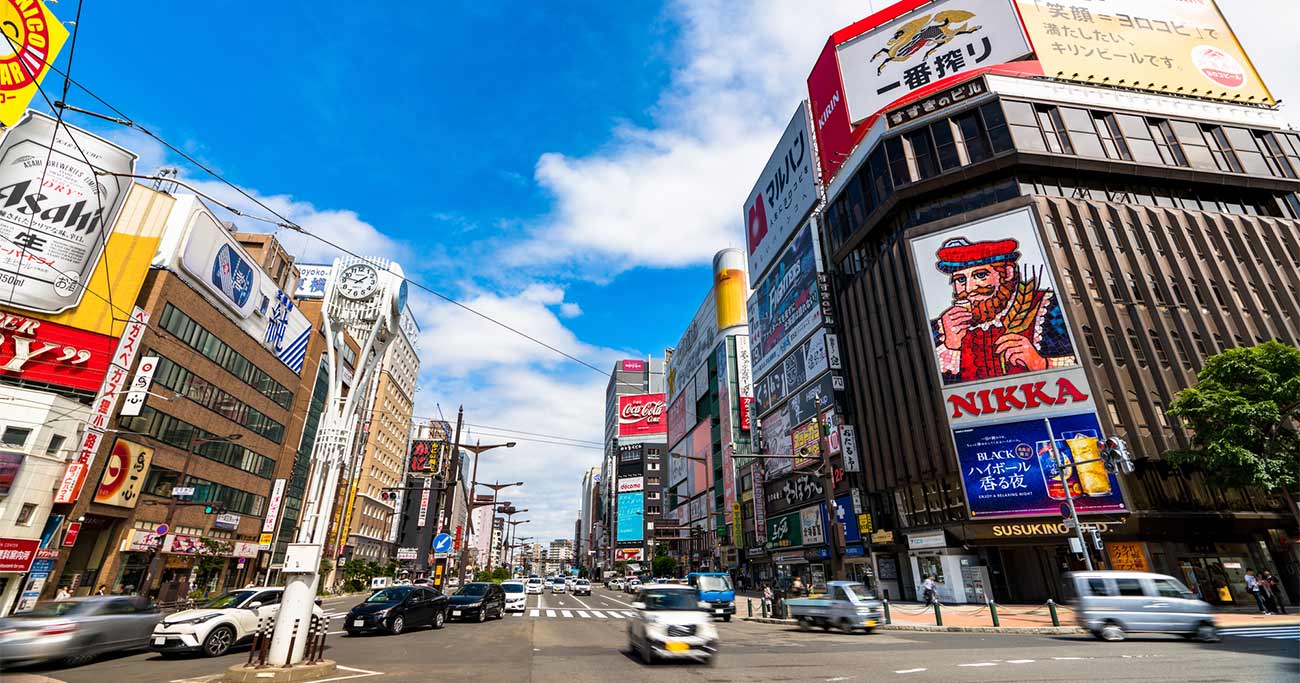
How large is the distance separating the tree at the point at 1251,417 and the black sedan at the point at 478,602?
103ft

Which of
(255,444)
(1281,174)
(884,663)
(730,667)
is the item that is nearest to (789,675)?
(730,667)

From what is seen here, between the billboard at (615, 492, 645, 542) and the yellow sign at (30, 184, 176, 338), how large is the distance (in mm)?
106699

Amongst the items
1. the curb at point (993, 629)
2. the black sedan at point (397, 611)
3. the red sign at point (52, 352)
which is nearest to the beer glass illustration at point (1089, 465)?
the curb at point (993, 629)

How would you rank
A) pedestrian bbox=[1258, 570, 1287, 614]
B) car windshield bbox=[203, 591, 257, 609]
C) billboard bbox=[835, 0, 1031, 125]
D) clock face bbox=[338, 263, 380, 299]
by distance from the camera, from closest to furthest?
clock face bbox=[338, 263, 380, 299], car windshield bbox=[203, 591, 257, 609], pedestrian bbox=[1258, 570, 1287, 614], billboard bbox=[835, 0, 1031, 125]

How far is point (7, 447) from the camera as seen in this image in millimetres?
26766

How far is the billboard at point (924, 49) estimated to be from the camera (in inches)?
1791

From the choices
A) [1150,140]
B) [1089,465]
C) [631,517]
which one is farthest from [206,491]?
[631,517]

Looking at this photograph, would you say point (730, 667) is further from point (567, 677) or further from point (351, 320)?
point (351, 320)

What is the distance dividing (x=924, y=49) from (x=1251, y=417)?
126ft

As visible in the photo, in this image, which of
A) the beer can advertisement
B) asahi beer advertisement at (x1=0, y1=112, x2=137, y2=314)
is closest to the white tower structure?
asahi beer advertisement at (x1=0, y1=112, x2=137, y2=314)

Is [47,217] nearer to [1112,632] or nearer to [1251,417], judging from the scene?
[1112,632]

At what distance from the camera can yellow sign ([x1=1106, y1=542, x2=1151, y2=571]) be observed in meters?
27.1

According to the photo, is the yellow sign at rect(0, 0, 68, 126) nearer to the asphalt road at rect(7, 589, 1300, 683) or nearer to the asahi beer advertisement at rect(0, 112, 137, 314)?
the asphalt road at rect(7, 589, 1300, 683)

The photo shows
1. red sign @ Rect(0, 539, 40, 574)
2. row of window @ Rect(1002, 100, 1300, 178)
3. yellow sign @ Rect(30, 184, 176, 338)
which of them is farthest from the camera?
row of window @ Rect(1002, 100, 1300, 178)
